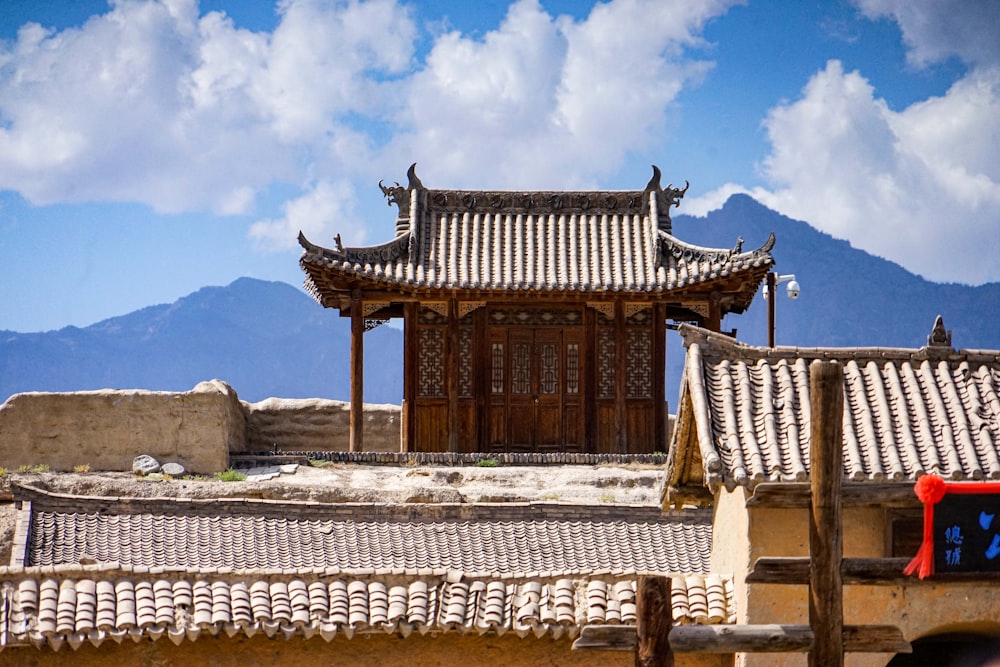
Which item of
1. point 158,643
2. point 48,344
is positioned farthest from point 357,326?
point 48,344

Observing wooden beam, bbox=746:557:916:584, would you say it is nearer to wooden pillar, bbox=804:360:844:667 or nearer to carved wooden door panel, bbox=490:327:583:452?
wooden pillar, bbox=804:360:844:667

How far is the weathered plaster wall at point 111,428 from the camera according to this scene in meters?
19.7

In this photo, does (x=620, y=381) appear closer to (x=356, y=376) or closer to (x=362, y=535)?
(x=356, y=376)

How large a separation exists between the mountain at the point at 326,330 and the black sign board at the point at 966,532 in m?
102

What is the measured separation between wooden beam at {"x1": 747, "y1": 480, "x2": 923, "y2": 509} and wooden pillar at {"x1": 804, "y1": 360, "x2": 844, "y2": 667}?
0.10 m

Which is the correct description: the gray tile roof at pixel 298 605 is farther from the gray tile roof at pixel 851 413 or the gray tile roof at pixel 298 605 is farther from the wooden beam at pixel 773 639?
the wooden beam at pixel 773 639

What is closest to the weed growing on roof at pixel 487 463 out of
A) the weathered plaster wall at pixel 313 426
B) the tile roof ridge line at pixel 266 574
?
the weathered plaster wall at pixel 313 426

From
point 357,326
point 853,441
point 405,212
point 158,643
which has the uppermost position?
point 405,212

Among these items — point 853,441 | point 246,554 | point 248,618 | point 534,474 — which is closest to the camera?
point 248,618

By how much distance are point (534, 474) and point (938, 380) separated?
9.47 metres

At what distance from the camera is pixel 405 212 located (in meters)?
22.2

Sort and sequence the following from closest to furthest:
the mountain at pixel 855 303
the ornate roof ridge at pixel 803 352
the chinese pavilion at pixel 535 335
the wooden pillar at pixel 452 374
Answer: the ornate roof ridge at pixel 803 352, the chinese pavilion at pixel 535 335, the wooden pillar at pixel 452 374, the mountain at pixel 855 303

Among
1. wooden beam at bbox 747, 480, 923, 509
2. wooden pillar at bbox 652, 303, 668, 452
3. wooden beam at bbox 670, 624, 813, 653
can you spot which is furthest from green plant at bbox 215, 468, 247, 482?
wooden beam at bbox 670, 624, 813, 653

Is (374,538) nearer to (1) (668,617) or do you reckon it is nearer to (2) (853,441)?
(2) (853,441)
